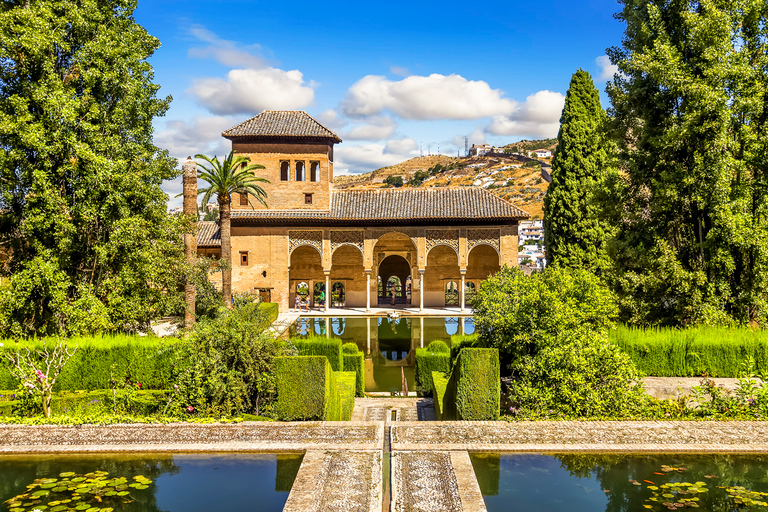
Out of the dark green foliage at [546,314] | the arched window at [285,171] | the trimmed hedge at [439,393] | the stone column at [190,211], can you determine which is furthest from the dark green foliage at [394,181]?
the dark green foliage at [546,314]

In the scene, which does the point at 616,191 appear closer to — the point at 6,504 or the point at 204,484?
the point at 204,484

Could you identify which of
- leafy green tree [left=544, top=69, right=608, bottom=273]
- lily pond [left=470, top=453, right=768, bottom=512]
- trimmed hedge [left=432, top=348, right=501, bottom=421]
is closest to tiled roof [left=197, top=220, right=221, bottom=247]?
leafy green tree [left=544, top=69, right=608, bottom=273]

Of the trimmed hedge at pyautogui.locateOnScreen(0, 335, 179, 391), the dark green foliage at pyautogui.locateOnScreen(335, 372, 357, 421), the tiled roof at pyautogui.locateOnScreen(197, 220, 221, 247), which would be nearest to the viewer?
the dark green foliage at pyautogui.locateOnScreen(335, 372, 357, 421)

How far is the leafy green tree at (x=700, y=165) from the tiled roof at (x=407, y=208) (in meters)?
16.5

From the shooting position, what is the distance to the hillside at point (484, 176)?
271 feet

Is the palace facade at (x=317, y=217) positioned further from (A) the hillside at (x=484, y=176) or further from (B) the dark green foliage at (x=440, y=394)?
(A) the hillside at (x=484, y=176)

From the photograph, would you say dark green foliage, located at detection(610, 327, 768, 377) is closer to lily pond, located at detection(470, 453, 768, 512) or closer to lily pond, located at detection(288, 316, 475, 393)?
lily pond, located at detection(470, 453, 768, 512)

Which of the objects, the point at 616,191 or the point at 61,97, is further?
the point at 616,191

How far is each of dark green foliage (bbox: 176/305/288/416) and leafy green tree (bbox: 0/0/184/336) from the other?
4.64 m

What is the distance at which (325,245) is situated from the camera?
29172mm

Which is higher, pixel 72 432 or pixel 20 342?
pixel 20 342

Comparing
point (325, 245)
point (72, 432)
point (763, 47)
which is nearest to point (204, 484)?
point (72, 432)

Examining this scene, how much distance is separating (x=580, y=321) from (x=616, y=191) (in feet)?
17.3

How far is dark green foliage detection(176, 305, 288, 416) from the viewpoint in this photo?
7641mm
